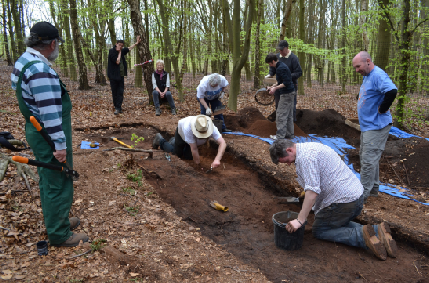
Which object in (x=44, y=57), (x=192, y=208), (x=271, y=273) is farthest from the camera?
(x=192, y=208)

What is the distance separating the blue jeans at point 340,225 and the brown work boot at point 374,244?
92 millimetres

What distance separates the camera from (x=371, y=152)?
14.9ft

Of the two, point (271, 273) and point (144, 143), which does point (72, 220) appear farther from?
point (144, 143)

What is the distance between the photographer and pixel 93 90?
46.9 ft

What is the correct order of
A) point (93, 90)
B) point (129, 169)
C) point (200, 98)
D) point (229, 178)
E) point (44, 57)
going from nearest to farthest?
point (44, 57) < point (129, 169) < point (229, 178) < point (200, 98) < point (93, 90)

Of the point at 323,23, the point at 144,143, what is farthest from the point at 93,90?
the point at 323,23

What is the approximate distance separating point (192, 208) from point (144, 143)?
3.61 meters

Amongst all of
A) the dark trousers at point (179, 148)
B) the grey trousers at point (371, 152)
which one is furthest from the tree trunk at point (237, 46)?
the grey trousers at point (371, 152)

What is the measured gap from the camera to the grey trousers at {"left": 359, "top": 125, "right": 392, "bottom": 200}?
4.50 meters

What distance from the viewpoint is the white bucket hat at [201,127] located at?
505 centimetres

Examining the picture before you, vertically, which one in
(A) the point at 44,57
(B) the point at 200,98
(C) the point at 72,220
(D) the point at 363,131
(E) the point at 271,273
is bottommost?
(E) the point at 271,273

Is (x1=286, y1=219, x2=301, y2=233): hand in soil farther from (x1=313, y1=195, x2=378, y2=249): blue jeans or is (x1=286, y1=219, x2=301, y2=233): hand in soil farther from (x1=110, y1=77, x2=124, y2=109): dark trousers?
(x1=110, y1=77, x2=124, y2=109): dark trousers

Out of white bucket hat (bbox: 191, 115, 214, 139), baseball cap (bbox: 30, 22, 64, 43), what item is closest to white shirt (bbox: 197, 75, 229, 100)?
white bucket hat (bbox: 191, 115, 214, 139)

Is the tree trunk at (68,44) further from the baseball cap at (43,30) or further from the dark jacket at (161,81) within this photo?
the baseball cap at (43,30)
